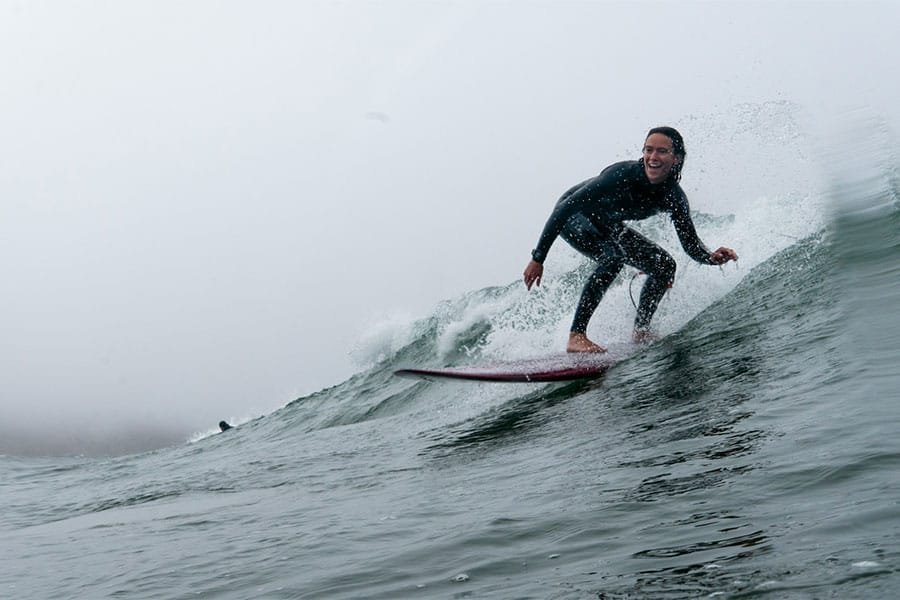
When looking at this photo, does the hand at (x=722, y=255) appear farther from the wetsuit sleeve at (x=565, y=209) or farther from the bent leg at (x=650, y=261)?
the wetsuit sleeve at (x=565, y=209)

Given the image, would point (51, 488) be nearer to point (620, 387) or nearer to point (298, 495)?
point (298, 495)

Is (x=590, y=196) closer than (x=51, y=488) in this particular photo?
Yes

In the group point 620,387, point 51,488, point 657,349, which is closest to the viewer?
point 620,387

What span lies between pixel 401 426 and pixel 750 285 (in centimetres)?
414

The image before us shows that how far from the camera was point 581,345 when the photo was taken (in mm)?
9250

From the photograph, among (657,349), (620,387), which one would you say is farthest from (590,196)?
(620,387)

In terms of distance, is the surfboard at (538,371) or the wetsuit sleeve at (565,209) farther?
the wetsuit sleeve at (565,209)

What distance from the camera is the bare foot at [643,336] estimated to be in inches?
376

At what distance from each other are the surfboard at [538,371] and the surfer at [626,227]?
0.36m

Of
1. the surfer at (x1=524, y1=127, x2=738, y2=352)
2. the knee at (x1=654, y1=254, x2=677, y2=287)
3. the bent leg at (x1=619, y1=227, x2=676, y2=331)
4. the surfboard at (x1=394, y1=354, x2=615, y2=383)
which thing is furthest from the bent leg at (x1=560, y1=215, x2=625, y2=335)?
the surfboard at (x1=394, y1=354, x2=615, y2=383)

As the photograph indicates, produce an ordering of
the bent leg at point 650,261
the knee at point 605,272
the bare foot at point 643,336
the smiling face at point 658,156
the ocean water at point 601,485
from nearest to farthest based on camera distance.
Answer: the ocean water at point 601,485 → the smiling face at point 658,156 → the knee at point 605,272 → the bent leg at point 650,261 → the bare foot at point 643,336

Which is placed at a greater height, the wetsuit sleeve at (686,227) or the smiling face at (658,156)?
the smiling face at (658,156)

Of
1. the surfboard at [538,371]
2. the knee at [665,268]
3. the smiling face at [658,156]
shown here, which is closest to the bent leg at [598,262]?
the knee at [665,268]

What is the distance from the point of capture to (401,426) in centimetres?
966
